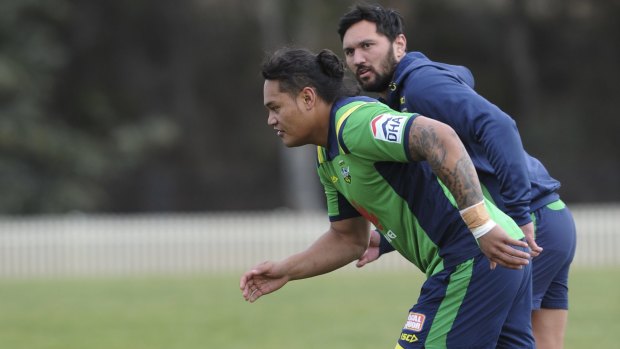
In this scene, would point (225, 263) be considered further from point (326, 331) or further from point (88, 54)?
point (88, 54)

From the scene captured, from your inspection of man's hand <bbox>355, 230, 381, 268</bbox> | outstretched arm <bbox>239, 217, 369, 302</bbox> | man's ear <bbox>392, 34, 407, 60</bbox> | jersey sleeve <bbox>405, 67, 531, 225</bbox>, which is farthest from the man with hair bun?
man's ear <bbox>392, 34, 407, 60</bbox>

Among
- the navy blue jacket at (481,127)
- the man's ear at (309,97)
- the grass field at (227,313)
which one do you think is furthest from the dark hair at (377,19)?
the grass field at (227,313)

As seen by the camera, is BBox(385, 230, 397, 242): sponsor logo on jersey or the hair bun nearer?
the hair bun

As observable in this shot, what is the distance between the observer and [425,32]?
30156mm

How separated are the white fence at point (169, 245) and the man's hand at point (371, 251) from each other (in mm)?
13221

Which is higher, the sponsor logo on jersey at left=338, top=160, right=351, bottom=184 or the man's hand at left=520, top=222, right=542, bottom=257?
the sponsor logo on jersey at left=338, top=160, right=351, bottom=184

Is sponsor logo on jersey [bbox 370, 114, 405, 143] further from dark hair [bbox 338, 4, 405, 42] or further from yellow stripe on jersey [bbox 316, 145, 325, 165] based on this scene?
dark hair [bbox 338, 4, 405, 42]

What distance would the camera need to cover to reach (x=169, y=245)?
19156 millimetres

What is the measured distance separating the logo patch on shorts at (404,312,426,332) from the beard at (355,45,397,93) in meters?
1.24

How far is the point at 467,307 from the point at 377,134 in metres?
0.84

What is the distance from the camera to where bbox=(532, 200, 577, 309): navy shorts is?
5.37m

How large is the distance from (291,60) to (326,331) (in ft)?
19.7

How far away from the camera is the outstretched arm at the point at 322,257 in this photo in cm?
518

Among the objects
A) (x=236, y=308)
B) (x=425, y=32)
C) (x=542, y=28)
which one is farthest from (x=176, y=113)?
(x=236, y=308)
